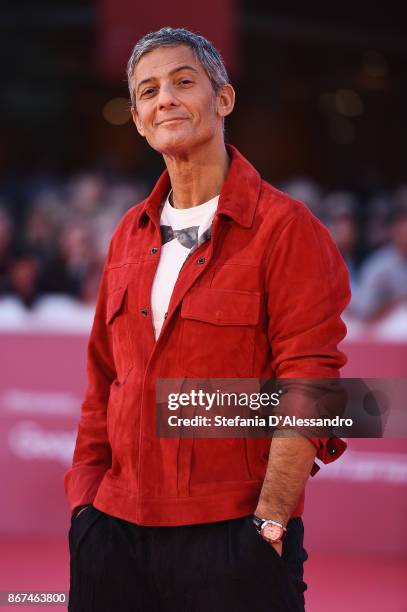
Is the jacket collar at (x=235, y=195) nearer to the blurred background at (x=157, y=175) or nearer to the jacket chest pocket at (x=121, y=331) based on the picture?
the jacket chest pocket at (x=121, y=331)

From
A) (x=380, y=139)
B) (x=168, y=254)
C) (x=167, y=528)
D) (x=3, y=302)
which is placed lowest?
(x=167, y=528)

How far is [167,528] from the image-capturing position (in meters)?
1.86

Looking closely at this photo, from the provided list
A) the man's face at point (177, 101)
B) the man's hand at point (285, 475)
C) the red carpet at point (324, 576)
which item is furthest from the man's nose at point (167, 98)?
the red carpet at point (324, 576)

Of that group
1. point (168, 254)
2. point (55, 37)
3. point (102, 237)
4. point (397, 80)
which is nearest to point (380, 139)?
point (397, 80)

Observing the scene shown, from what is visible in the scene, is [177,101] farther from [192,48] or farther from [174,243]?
[174,243]

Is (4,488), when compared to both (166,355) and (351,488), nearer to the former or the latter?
(351,488)

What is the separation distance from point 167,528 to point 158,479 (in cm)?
9

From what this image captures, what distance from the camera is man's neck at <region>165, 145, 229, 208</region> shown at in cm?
198

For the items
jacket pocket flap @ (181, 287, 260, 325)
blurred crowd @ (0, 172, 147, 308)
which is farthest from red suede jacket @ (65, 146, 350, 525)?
blurred crowd @ (0, 172, 147, 308)

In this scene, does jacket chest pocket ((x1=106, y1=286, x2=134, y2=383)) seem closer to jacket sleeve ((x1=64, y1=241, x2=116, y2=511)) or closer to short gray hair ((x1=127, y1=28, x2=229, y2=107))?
jacket sleeve ((x1=64, y1=241, x2=116, y2=511))

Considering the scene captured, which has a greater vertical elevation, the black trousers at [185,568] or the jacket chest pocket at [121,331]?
the jacket chest pocket at [121,331]

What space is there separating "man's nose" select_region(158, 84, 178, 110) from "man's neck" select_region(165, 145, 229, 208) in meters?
0.11

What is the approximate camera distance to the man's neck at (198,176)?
1979mm

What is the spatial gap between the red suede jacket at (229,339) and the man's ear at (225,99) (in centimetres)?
16
